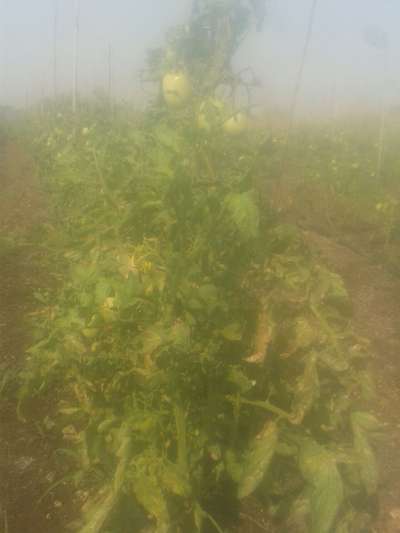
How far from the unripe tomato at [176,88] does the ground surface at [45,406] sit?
158 cm

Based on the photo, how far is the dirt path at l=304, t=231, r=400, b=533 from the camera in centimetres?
198

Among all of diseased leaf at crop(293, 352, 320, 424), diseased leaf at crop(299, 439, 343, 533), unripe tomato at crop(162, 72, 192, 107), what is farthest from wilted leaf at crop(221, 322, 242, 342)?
unripe tomato at crop(162, 72, 192, 107)

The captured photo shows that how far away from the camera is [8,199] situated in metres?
6.00

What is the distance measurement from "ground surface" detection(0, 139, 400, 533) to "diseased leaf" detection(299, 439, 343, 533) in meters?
0.32

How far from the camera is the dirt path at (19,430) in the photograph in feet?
5.97

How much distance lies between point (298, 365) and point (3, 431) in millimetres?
1172

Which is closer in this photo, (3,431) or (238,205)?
(238,205)

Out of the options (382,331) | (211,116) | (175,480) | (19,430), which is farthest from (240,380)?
(382,331)

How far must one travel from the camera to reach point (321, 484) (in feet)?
5.17

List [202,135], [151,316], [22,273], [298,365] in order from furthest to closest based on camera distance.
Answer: [22,273]
[202,135]
[298,365]
[151,316]

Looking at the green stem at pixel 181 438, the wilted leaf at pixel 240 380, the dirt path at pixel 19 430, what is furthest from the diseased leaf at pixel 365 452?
the dirt path at pixel 19 430

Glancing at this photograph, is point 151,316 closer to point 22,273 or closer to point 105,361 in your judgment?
point 105,361

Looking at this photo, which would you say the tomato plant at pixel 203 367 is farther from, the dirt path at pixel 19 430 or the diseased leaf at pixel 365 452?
the dirt path at pixel 19 430

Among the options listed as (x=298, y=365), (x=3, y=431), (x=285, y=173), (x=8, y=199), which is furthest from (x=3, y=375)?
(x=285, y=173)
